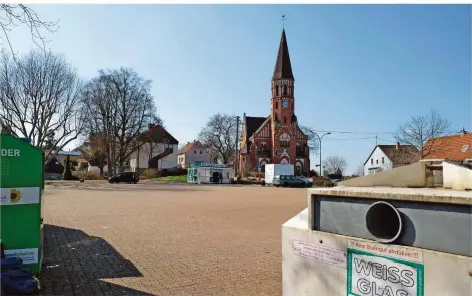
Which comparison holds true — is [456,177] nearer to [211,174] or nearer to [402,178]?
[402,178]

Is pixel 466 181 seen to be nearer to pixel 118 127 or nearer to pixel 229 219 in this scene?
pixel 229 219

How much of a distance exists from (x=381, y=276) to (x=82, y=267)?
15.9 feet

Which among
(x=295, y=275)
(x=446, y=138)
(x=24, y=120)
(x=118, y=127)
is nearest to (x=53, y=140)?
(x=24, y=120)

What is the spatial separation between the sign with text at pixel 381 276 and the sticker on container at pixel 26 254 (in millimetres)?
4466

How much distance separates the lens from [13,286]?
4.32 metres

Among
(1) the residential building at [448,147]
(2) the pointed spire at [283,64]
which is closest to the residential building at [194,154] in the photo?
(2) the pointed spire at [283,64]

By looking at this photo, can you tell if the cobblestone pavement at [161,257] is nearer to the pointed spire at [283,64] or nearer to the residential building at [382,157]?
the residential building at [382,157]

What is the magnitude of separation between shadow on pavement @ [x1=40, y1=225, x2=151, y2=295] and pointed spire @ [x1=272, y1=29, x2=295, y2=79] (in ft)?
226

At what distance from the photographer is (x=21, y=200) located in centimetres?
540

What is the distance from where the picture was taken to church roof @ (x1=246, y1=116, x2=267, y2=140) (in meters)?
85.2

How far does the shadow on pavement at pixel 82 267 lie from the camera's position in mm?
4926

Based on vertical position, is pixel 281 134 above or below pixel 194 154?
above

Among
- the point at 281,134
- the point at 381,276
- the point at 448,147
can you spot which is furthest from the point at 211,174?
the point at 381,276

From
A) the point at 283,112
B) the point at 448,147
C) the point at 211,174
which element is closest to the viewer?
the point at 448,147
